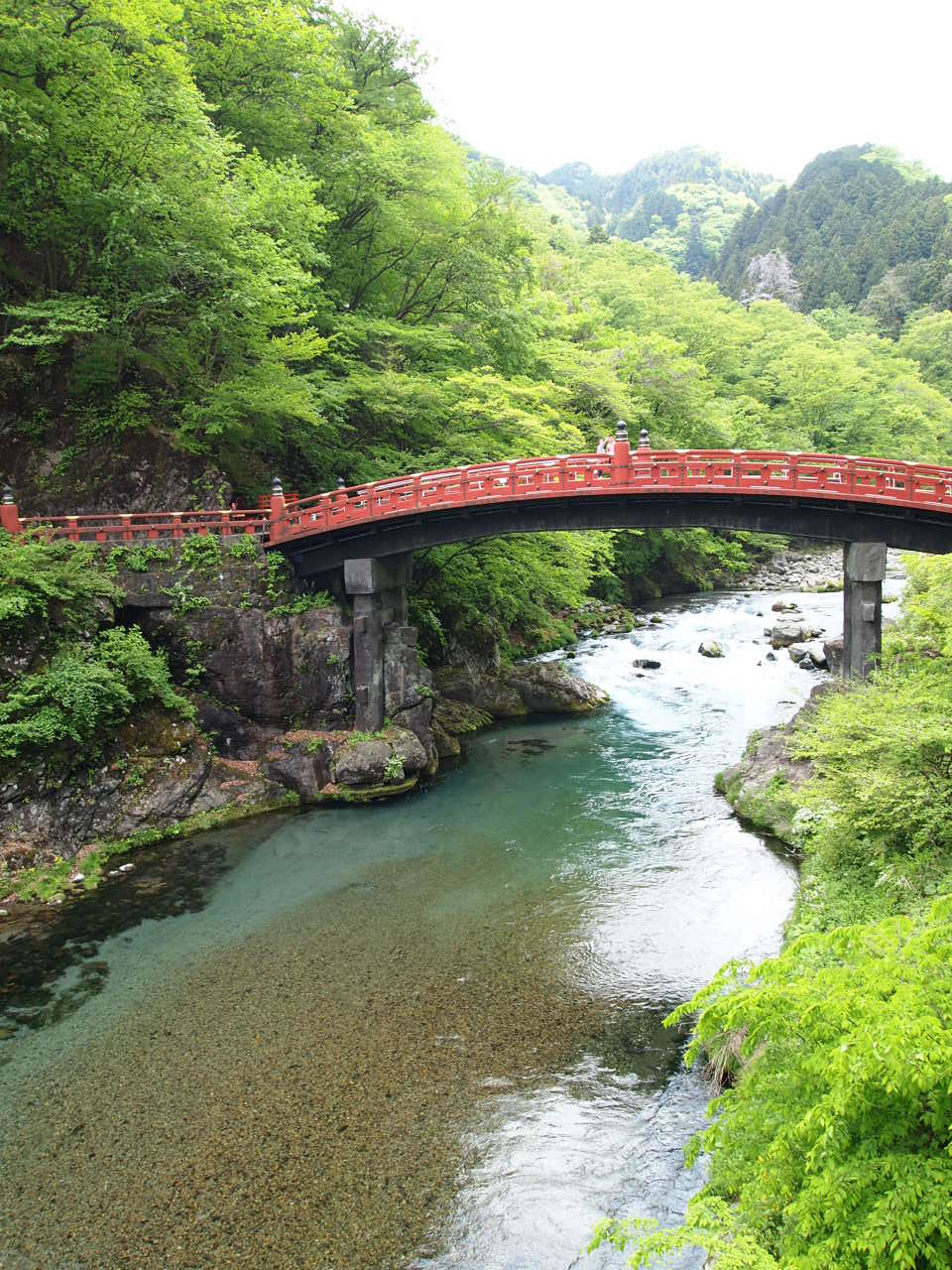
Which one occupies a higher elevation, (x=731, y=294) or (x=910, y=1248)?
(x=731, y=294)

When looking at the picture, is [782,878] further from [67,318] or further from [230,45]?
[230,45]

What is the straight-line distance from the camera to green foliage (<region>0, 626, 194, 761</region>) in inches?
603

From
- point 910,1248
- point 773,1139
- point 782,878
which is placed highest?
point 910,1248

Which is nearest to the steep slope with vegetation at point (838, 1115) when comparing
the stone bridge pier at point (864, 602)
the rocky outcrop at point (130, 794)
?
the stone bridge pier at point (864, 602)

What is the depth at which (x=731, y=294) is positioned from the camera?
99.2 metres

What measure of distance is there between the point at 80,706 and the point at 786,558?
142 ft

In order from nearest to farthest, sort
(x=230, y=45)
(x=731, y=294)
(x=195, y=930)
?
(x=195, y=930)
(x=230, y=45)
(x=731, y=294)

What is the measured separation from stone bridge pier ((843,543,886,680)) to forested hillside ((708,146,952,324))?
7073cm

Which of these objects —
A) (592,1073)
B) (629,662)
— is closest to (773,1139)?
(592,1073)

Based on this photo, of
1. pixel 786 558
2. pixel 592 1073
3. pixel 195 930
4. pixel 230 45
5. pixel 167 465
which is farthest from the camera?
pixel 786 558

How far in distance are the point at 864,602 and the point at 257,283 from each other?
1621 cm

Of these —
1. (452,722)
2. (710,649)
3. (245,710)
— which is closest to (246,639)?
(245,710)

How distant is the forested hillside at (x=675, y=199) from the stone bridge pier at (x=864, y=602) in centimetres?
11223

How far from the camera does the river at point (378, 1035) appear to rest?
25.3 ft
